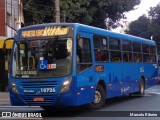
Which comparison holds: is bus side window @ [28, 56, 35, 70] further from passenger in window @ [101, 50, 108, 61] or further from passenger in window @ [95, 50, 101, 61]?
passenger in window @ [101, 50, 108, 61]

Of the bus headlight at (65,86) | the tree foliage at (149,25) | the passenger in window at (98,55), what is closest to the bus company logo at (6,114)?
the bus headlight at (65,86)

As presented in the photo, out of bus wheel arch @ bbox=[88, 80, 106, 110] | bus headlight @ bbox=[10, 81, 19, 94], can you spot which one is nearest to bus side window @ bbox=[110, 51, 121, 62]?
bus wheel arch @ bbox=[88, 80, 106, 110]

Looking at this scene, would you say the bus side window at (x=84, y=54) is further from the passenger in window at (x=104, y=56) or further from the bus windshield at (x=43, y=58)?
the passenger in window at (x=104, y=56)

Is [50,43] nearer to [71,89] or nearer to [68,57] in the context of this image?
[68,57]

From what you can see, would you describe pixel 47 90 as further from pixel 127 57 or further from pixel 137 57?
pixel 137 57

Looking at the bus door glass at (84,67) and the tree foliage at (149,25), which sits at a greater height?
the tree foliage at (149,25)

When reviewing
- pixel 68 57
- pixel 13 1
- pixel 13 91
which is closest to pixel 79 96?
pixel 68 57

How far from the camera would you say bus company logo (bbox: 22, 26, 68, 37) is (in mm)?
12611

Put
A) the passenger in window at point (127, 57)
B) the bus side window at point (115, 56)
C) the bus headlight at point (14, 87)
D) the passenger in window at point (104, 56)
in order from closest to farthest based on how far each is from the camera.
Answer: the bus headlight at point (14, 87) → the passenger in window at point (104, 56) → the bus side window at point (115, 56) → the passenger in window at point (127, 57)

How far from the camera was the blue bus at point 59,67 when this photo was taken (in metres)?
12.0

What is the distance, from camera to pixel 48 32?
12.8 meters

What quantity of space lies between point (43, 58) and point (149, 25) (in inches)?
1943

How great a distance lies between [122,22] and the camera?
4397 cm

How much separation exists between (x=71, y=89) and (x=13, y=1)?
23.5 m
